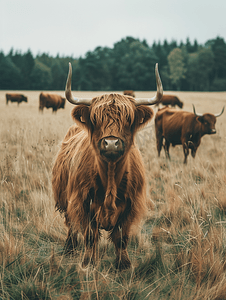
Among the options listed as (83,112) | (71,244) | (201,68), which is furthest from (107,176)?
(201,68)

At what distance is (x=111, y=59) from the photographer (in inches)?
2736

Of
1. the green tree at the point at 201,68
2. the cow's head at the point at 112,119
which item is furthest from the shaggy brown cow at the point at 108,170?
the green tree at the point at 201,68

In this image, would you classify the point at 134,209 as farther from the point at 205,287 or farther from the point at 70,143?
the point at 70,143

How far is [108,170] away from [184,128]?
17.9 ft

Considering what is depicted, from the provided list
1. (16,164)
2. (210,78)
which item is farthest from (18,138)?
(210,78)

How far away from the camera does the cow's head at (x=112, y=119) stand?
5.86 ft

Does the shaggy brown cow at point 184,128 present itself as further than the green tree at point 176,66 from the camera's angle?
No

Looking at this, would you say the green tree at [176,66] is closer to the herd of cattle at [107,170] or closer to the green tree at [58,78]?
the green tree at [58,78]

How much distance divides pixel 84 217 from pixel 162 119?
6283 mm

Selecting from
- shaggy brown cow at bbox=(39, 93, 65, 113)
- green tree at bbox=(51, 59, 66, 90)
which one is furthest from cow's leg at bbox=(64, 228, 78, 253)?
green tree at bbox=(51, 59, 66, 90)

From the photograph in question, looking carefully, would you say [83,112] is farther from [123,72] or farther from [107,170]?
[123,72]

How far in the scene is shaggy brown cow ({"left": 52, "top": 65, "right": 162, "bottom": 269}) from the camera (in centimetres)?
192

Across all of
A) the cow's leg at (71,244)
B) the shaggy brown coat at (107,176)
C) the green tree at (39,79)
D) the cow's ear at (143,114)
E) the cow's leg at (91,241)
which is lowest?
the cow's leg at (71,244)

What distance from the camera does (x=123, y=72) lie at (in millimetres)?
65500
